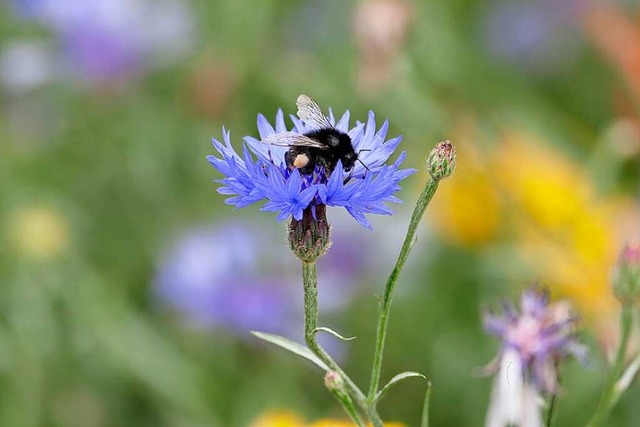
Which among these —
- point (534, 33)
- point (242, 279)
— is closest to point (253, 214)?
point (242, 279)

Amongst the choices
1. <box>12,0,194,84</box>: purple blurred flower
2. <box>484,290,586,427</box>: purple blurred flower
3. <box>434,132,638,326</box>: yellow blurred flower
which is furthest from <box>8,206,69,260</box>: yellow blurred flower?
<box>484,290,586,427</box>: purple blurred flower

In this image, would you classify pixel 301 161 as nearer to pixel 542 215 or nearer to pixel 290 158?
pixel 290 158

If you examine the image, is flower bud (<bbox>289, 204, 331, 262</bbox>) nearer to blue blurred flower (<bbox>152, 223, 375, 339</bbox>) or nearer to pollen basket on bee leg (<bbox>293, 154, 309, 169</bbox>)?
pollen basket on bee leg (<bbox>293, 154, 309, 169</bbox>)

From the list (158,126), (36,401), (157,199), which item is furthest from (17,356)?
(158,126)

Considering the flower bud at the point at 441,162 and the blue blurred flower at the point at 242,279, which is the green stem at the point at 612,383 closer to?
the flower bud at the point at 441,162

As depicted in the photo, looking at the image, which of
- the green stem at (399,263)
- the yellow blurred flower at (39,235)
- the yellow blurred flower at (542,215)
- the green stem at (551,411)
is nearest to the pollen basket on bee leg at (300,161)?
the green stem at (399,263)

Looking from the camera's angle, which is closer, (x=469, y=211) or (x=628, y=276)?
(x=628, y=276)

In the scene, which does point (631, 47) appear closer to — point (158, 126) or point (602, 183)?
point (602, 183)
